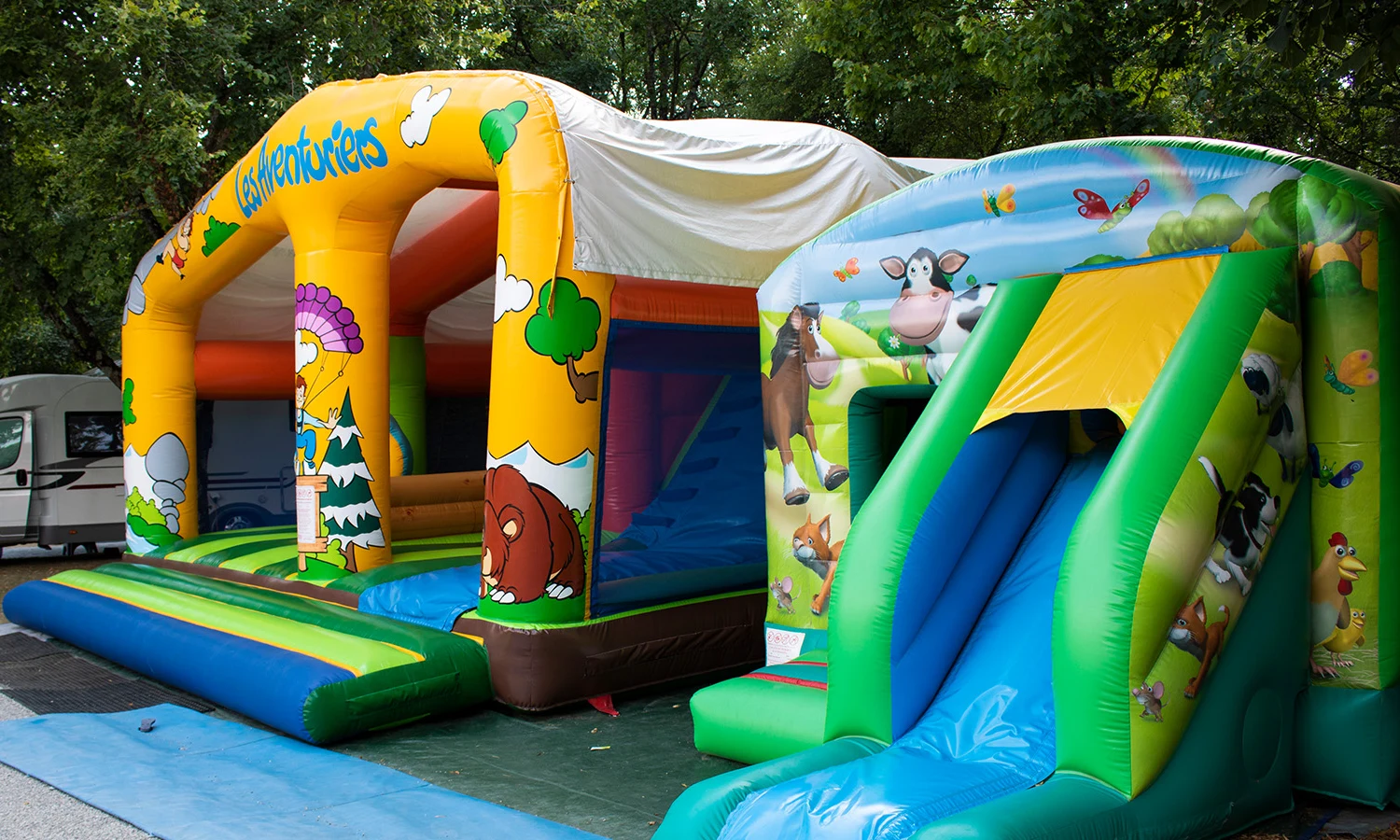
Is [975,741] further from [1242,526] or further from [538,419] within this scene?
[538,419]

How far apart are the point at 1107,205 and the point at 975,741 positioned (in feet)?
5.96

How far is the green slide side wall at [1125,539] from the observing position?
2.79m

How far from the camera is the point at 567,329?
201 inches

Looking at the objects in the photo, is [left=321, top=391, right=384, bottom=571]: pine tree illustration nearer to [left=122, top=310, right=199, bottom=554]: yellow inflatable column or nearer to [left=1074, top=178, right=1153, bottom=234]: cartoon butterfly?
[left=122, top=310, right=199, bottom=554]: yellow inflatable column

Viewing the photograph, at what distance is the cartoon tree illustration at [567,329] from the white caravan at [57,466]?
7.50m

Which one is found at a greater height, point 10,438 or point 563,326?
point 563,326

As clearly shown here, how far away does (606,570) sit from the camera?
553cm

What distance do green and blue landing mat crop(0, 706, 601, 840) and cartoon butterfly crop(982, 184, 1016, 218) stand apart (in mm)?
2529

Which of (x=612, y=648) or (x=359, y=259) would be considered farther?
(x=359, y=259)

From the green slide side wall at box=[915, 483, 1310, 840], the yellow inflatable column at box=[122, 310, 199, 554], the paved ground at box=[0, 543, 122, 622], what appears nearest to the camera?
the green slide side wall at box=[915, 483, 1310, 840]

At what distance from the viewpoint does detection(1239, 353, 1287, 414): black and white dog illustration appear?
321cm

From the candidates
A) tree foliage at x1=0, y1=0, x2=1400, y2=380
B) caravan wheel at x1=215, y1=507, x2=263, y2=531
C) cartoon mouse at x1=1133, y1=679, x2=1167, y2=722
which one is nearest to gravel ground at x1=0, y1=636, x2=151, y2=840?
cartoon mouse at x1=1133, y1=679, x2=1167, y2=722

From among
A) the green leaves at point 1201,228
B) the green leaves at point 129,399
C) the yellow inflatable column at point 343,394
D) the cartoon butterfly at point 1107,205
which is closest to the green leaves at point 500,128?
the yellow inflatable column at point 343,394

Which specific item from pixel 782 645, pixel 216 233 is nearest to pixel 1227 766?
pixel 782 645
